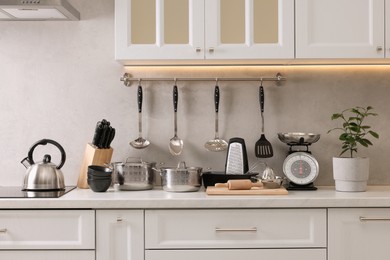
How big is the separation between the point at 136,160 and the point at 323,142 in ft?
3.42

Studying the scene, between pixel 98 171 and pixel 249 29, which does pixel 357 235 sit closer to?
pixel 249 29

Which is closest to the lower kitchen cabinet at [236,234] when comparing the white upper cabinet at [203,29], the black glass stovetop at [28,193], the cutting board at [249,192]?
the cutting board at [249,192]

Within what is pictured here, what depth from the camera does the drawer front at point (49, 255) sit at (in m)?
2.99

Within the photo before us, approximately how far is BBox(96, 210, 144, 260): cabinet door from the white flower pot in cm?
102

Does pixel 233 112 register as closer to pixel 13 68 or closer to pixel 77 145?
pixel 77 145

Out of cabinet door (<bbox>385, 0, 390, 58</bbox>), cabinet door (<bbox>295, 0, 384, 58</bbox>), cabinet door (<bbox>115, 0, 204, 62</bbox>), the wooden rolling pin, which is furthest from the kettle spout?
cabinet door (<bbox>385, 0, 390, 58</bbox>)

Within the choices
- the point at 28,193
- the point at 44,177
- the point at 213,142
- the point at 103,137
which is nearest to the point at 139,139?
the point at 103,137

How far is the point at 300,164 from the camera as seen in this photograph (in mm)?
3420

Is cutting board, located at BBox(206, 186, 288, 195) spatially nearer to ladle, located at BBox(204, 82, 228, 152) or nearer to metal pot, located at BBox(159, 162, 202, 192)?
metal pot, located at BBox(159, 162, 202, 192)

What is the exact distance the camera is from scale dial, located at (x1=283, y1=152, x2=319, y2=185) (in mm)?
3387

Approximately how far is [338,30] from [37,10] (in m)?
1.51

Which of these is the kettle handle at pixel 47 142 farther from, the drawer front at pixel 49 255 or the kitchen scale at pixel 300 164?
the kitchen scale at pixel 300 164

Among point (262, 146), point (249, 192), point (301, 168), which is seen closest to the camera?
point (249, 192)

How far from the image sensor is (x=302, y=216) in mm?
3021
